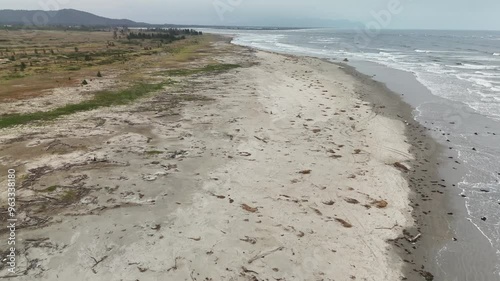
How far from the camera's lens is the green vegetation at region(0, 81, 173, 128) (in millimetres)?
17812

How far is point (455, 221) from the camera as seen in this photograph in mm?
10938

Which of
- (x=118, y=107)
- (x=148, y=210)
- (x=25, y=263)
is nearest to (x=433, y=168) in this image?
(x=148, y=210)

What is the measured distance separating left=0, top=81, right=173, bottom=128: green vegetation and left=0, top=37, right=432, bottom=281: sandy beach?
3.63 feet

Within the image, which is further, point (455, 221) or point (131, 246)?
point (455, 221)

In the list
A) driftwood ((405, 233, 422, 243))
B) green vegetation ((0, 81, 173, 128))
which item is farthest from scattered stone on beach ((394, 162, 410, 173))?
green vegetation ((0, 81, 173, 128))

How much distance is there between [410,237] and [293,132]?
878cm

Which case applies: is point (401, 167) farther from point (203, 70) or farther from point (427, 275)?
point (203, 70)

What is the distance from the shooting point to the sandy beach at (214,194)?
331 inches

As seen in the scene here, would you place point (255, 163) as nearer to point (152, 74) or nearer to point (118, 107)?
point (118, 107)

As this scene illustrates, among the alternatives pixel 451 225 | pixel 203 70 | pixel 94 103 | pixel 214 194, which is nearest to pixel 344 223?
pixel 451 225

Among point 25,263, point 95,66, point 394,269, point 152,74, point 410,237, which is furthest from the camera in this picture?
point 95,66

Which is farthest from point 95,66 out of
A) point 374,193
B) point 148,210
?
point 374,193

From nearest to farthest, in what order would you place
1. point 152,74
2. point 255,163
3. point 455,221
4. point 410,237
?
point 410,237, point 455,221, point 255,163, point 152,74

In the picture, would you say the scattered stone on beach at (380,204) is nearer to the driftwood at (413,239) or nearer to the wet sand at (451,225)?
the wet sand at (451,225)
